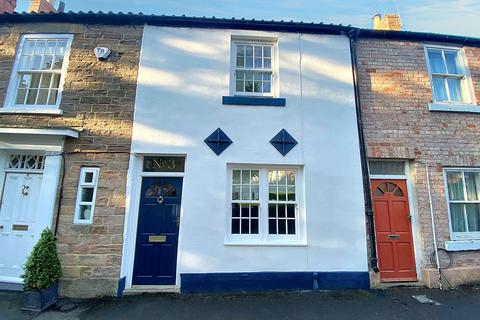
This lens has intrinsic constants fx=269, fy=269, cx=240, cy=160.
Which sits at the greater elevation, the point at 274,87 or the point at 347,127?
the point at 274,87

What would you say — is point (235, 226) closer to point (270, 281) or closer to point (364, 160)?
point (270, 281)

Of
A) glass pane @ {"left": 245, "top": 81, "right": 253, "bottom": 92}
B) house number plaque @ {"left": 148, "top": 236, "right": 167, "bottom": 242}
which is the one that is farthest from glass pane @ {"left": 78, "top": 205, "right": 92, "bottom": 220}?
glass pane @ {"left": 245, "top": 81, "right": 253, "bottom": 92}

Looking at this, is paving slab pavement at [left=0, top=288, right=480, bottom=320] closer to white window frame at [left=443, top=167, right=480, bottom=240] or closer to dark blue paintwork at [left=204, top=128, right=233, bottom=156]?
white window frame at [left=443, top=167, right=480, bottom=240]

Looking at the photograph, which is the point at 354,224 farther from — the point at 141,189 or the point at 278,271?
the point at 141,189

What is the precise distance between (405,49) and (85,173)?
8677 millimetres

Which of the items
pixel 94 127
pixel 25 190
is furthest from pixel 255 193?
pixel 25 190

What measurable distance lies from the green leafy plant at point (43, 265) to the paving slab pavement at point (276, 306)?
0.49 meters

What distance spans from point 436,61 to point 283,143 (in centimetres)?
508

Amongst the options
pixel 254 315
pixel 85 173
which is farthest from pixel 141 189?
pixel 254 315

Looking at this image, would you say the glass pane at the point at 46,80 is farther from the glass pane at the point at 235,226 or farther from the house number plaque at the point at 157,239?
the glass pane at the point at 235,226

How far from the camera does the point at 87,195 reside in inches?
235

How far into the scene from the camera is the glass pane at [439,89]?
7.19 m

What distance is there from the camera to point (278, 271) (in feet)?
19.2

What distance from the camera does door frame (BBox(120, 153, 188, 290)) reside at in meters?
5.75
